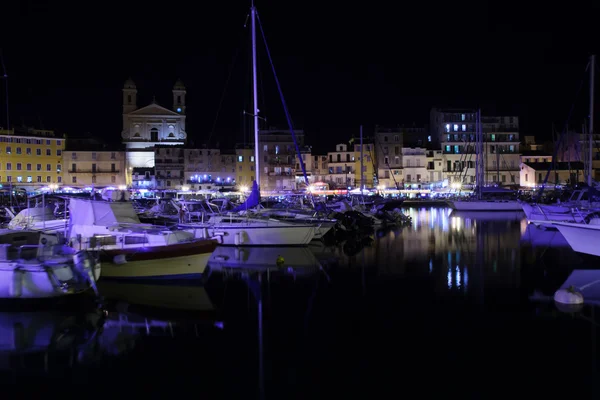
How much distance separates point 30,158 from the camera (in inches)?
3580

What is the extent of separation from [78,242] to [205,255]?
468 cm

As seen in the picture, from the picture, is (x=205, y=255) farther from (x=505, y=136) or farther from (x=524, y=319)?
(x=505, y=136)

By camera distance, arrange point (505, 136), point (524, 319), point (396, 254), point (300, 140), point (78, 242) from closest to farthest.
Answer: point (524, 319)
point (78, 242)
point (396, 254)
point (300, 140)
point (505, 136)

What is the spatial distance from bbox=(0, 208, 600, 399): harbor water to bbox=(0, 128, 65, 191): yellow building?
7954 centimetres

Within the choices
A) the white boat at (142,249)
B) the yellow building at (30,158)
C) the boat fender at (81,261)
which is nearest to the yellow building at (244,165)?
the yellow building at (30,158)

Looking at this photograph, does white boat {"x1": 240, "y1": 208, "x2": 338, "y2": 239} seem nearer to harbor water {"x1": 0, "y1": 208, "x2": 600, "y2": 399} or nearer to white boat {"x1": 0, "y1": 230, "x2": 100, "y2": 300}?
harbor water {"x1": 0, "y1": 208, "x2": 600, "y2": 399}

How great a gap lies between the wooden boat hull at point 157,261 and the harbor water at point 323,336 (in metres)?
0.62

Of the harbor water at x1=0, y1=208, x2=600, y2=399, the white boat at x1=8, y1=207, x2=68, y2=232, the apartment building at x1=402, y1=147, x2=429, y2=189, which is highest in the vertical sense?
the apartment building at x1=402, y1=147, x2=429, y2=189

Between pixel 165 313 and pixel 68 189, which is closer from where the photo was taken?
pixel 165 313

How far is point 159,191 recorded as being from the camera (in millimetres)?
81750

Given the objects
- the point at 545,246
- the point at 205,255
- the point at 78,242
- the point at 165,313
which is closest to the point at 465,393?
the point at 165,313

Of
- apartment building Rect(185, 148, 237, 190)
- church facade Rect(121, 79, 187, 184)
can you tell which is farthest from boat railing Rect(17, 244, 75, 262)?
church facade Rect(121, 79, 187, 184)

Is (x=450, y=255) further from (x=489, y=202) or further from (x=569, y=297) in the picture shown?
(x=489, y=202)

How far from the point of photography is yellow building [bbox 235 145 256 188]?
308 ft
